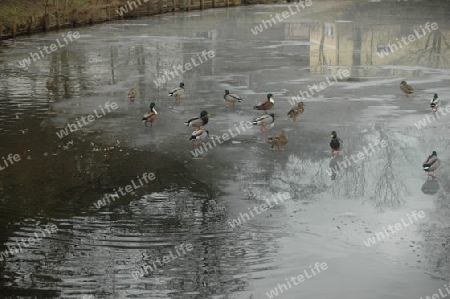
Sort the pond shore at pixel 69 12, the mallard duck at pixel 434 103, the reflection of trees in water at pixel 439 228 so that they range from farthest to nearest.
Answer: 1. the pond shore at pixel 69 12
2. the mallard duck at pixel 434 103
3. the reflection of trees in water at pixel 439 228

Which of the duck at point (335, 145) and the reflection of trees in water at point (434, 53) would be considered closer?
the duck at point (335, 145)

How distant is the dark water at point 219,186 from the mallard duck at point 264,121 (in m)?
0.36

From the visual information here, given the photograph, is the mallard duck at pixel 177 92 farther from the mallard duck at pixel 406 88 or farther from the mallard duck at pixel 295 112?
the mallard duck at pixel 406 88

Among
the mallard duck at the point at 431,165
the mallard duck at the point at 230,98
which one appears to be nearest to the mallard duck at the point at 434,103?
the mallard duck at the point at 431,165

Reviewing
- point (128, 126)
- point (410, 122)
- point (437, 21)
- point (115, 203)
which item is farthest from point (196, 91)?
point (437, 21)

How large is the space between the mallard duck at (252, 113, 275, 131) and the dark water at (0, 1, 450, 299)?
0.36 metres

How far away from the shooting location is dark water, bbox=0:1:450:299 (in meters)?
9.52

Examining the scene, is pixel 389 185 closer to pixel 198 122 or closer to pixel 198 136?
pixel 198 136

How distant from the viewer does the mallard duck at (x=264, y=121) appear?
16891mm

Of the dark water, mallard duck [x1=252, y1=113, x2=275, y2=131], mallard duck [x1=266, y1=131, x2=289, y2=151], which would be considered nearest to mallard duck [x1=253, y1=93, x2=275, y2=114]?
the dark water

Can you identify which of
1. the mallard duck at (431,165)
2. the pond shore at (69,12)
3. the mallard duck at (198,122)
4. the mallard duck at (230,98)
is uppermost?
the pond shore at (69,12)

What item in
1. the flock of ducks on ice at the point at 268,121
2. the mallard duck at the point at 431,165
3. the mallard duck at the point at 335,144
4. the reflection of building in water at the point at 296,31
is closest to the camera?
the mallard duck at the point at 431,165

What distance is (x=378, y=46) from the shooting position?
3262 cm

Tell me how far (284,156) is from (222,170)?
5.70 ft
